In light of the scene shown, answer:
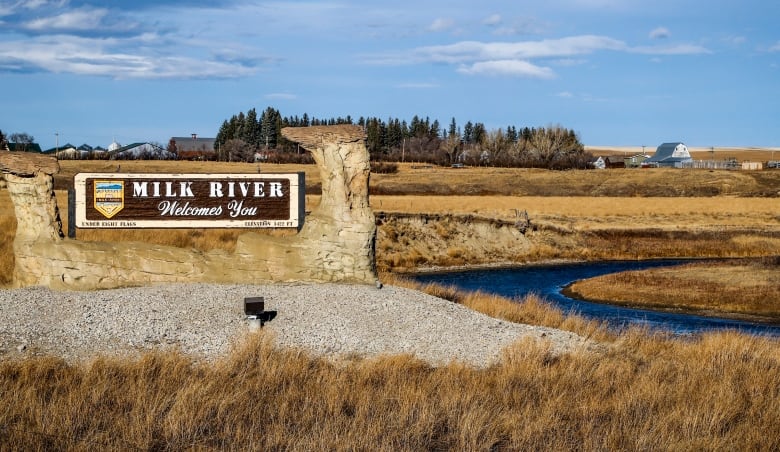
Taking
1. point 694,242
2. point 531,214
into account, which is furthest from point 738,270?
point 531,214

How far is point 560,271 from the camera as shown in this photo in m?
42.4

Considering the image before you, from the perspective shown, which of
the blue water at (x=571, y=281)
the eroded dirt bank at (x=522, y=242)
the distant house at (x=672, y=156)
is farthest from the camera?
the distant house at (x=672, y=156)

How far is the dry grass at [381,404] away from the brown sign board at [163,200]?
6077 millimetres

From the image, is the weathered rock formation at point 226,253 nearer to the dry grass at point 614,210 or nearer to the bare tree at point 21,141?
the dry grass at point 614,210

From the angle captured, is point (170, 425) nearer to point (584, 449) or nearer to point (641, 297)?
point (584, 449)

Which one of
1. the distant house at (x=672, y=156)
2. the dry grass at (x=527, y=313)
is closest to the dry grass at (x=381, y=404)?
the dry grass at (x=527, y=313)

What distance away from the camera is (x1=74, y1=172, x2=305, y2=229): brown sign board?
19.1 metres

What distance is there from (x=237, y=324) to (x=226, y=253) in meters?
3.32

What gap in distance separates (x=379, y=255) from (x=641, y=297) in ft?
49.2

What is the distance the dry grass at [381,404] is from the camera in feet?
32.3

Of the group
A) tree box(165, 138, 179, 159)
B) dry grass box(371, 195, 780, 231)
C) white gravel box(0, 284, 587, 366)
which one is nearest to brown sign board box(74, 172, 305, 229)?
white gravel box(0, 284, 587, 366)

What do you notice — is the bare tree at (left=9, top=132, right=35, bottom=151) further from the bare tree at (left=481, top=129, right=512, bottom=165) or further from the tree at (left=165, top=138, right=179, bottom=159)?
the bare tree at (left=481, top=129, right=512, bottom=165)

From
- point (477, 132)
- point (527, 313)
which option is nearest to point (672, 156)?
point (477, 132)

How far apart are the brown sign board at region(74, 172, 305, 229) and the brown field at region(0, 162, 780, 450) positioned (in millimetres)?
5960
